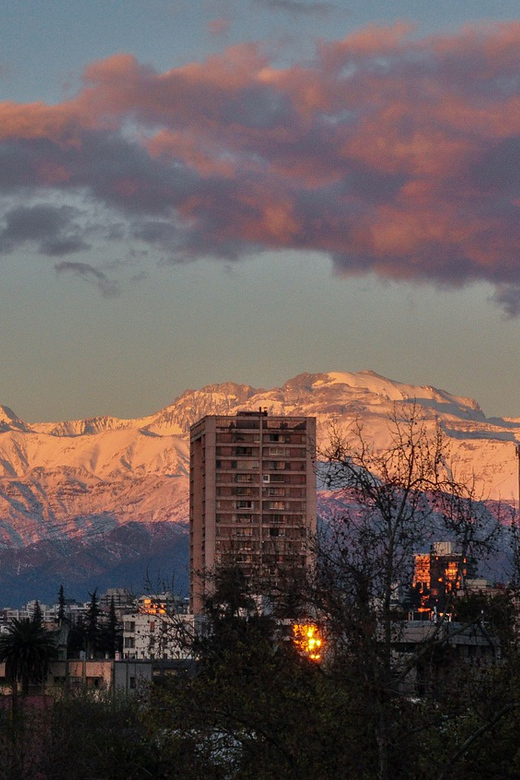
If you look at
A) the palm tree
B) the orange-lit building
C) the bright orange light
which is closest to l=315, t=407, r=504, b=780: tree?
the orange-lit building

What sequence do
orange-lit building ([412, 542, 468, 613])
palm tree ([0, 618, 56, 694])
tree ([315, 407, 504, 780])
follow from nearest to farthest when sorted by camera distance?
tree ([315, 407, 504, 780])
orange-lit building ([412, 542, 468, 613])
palm tree ([0, 618, 56, 694])

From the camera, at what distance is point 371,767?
35.7 metres

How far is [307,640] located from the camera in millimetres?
38438

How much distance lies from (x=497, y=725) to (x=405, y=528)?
626 centimetres

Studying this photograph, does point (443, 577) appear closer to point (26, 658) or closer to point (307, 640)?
point (307, 640)

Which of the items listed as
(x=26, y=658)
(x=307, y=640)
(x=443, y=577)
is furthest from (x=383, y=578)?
(x=26, y=658)

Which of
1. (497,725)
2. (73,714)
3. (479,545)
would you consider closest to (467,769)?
(497,725)

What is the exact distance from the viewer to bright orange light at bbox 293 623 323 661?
3769cm

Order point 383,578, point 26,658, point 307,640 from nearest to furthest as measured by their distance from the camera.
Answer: point 383,578, point 307,640, point 26,658

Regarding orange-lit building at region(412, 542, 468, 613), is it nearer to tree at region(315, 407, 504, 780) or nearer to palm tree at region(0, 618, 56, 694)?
tree at region(315, 407, 504, 780)

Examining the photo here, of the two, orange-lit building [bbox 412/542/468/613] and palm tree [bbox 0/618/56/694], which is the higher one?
orange-lit building [bbox 412/542/468/613]

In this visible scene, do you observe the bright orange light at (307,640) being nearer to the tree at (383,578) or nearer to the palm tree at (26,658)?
the tree at (383,578)

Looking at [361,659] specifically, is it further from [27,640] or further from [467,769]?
[27,640]

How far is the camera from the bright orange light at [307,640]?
124 feet
